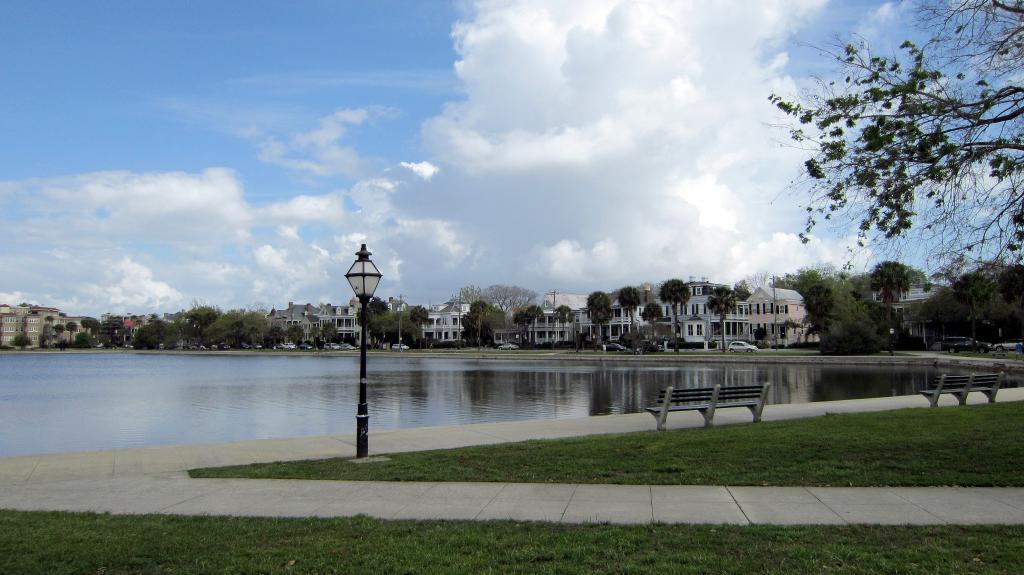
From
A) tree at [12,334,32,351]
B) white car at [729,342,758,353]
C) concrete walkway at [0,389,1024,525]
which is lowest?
concrete walkway at [0,389,1024,525]

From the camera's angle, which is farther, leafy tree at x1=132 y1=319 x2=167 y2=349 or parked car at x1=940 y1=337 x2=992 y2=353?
leafy tree at x1=132 y1=319 x2=167 y2=349

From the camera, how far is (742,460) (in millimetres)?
11531

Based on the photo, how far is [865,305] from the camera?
87438 millimetres

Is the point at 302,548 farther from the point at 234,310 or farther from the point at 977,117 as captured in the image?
the point at 234,310

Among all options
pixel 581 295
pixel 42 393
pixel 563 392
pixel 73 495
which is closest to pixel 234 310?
pixel 581 295

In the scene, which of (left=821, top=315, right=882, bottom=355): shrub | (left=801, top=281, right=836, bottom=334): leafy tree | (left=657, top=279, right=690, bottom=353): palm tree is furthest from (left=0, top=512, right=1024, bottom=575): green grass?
(left=657, top=279, right=690, bottom=353): palm tree

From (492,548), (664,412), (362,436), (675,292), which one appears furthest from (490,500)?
(675,292)

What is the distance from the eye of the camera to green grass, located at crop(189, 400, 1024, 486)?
1038 centimetres

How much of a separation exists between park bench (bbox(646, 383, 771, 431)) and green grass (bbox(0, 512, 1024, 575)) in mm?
8989

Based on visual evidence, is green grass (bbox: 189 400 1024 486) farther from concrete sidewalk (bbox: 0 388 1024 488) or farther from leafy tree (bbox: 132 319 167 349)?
leafy tree (bbox: 132 319 167 349)

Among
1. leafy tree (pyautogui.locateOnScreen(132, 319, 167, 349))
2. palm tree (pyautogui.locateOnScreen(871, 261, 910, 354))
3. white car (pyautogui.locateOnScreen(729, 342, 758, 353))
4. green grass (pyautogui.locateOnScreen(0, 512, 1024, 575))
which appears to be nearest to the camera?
green grass (pyautogui.locateOnScreen(0, 512, 1024, 575))

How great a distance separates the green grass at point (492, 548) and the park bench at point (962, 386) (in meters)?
14.5

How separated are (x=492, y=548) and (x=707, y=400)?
38.5 feet

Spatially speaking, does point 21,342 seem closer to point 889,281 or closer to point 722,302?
point 722,302
